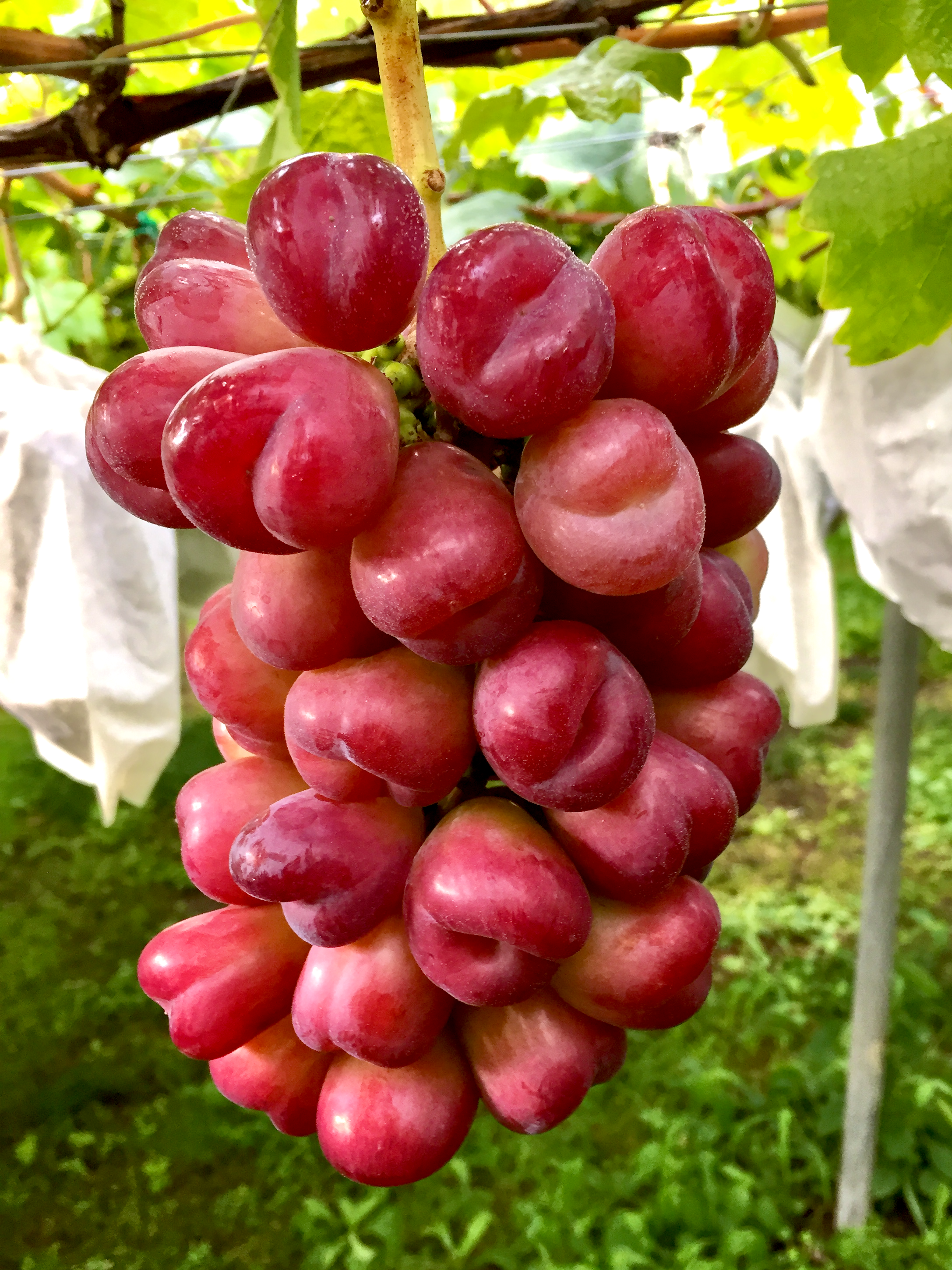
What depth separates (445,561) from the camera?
40 cm

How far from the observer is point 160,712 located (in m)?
1.18

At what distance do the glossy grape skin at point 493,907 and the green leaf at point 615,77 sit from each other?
2.35 feet

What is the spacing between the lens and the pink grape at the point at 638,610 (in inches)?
18.7

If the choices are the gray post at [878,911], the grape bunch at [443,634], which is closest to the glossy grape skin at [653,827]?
the grape bunch at [443,634]

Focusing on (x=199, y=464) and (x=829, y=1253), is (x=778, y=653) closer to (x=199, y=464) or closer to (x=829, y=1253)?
(x=199, y=464)

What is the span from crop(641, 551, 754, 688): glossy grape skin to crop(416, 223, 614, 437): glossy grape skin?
0.17 metres

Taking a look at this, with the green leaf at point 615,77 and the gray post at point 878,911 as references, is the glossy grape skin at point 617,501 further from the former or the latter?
the gray post at point 878,911

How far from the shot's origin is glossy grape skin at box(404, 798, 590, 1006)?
0.46 m

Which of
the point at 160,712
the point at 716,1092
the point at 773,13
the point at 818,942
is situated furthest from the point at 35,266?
the point at 818,942

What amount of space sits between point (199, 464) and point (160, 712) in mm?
849

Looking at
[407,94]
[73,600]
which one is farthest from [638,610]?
[73,600]

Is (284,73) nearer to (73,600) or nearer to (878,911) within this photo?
(73,600)

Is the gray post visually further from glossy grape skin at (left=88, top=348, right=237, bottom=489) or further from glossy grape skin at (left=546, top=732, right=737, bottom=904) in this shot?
glossy grape skin at (left=88, top=348, right=237, bottom=489)

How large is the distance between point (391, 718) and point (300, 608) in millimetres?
68
